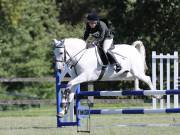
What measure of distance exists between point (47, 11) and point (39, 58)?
A: 4.51m

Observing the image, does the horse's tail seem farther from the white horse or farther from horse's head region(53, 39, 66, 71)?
horse's head region(53, 39, 66, 71)

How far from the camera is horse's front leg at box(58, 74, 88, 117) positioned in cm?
1191

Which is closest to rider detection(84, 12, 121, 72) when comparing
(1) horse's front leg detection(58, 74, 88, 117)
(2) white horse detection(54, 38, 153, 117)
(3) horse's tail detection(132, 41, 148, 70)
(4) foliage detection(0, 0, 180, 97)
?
(2) white horse detection(54, 38, 153, 117)

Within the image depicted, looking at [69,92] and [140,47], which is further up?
[140,47]

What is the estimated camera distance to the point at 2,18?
1110 inches

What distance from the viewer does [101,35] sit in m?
12.2

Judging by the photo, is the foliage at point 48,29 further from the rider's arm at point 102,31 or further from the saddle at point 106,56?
the rider's arm at point 102,31

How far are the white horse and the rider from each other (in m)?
0.12

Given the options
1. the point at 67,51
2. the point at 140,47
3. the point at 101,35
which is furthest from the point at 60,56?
the point at 140,47

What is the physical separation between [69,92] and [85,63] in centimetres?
66

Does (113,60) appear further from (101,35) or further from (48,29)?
(48,29)

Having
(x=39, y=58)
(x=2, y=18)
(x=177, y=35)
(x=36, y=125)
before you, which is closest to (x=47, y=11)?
(x=2, y=18)

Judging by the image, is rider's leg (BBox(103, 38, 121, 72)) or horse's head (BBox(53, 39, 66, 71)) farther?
rider's leg (BBox(103, 38, 121, 72))

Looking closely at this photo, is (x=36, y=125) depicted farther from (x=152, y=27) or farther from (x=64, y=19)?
(x=64, y=19)
